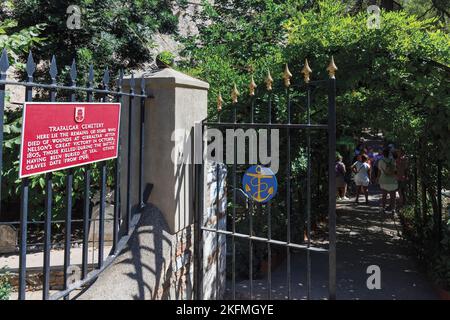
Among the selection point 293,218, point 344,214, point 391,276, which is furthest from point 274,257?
point 344,214

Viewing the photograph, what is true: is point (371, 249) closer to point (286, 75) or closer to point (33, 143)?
point (286, 75)

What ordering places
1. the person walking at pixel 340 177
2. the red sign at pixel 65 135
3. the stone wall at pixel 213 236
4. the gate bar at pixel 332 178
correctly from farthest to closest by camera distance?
the person walking at pixel 340 177 → the stone wall at pixel 213 236 → the gate bar at pixel 332 178 → the red sign at pixel 65 135

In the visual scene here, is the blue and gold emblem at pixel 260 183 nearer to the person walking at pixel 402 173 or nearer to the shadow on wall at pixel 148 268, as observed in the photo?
the shadow on wall at pixel 148 268

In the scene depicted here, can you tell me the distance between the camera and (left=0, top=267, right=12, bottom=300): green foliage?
222 inches

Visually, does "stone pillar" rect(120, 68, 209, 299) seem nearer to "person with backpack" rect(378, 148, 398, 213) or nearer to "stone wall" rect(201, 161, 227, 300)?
"stone wall" rect(201, 161, 227, 300)

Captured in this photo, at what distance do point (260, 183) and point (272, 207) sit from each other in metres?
3.76

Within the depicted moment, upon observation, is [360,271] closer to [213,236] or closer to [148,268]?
[213,236]

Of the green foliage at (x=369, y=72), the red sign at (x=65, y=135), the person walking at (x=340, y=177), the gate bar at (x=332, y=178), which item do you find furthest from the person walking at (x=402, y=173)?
the red sign at (x=65, y=135)

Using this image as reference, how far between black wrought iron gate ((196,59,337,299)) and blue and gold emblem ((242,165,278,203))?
127 mm

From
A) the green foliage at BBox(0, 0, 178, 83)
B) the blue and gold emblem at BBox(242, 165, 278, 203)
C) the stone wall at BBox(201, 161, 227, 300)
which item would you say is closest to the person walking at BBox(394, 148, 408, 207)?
the stone wall at BBox(201, 161, 227, 300)

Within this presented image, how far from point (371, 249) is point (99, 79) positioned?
6694 mm

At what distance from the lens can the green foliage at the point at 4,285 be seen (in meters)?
5.63

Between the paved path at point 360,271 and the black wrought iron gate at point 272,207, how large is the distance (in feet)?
0.15
